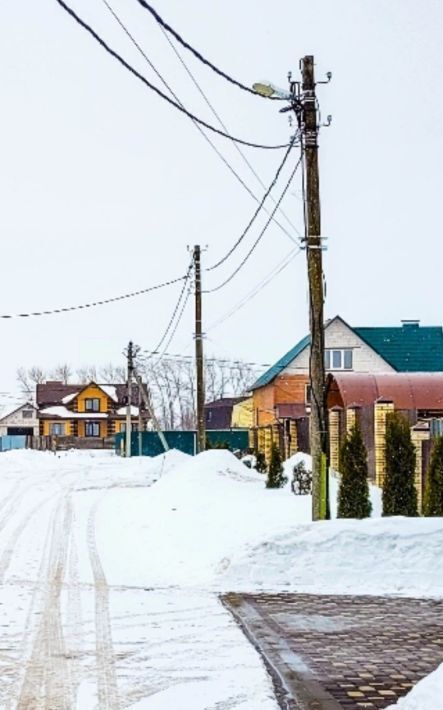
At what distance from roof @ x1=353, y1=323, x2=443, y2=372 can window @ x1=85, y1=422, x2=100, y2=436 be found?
34.0 m

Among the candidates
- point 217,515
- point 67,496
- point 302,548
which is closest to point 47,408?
point 67,496

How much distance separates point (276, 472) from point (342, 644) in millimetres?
13894

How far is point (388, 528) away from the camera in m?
12.4

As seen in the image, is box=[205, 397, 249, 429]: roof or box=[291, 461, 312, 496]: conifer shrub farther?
box=[205, 397, 249, 429]: roof

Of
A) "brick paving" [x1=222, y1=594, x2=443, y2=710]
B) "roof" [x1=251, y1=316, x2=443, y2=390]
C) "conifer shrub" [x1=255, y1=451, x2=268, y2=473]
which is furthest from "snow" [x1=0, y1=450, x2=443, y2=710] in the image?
"roof" [x1=251, y1=316, x2=443, y2=390]

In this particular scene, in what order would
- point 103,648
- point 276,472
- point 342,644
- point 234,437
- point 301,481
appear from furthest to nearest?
point 234,437 < point 276,472 < point 301,481 < point 342,644 < point 103,648

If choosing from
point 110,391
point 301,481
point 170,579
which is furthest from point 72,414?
point 170,579

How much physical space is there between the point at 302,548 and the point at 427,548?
149 cm

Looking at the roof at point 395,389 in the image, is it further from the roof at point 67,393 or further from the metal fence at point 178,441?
the roof at point 67,393

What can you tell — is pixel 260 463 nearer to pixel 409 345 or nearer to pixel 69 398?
pixel 409 345

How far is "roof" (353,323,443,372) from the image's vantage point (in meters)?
49.1

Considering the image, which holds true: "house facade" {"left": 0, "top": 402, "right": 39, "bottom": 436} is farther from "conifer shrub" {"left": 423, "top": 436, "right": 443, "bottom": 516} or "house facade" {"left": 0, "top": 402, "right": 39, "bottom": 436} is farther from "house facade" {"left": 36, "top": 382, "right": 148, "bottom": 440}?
"conifer shrub" {"left": 423, "top": 436, "right": 443, "bottom": 516}

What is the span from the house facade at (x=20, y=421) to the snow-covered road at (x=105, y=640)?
82404 mm

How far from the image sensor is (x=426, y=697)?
5781 millimetres
